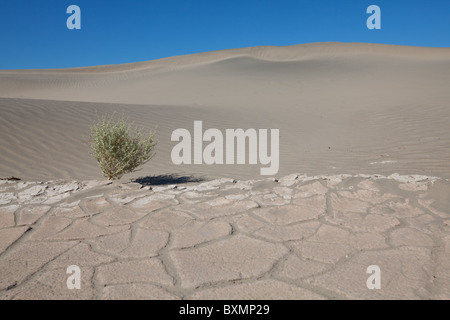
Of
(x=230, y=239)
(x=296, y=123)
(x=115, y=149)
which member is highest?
(x=296, y=123)

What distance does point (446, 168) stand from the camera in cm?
425

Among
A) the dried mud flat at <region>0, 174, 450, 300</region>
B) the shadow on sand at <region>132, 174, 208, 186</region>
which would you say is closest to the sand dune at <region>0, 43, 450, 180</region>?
the shadow on sand at <region>132, 174, 208, 186</region>

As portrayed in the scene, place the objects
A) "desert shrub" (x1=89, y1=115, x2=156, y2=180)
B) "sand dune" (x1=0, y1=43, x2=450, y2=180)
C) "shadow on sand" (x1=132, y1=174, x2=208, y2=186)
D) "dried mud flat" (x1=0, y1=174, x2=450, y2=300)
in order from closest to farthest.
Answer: "dried mud flat" (x1=0, y1=174, x2=450, y2=300) < "desert shrub" (x1=89, y1=115, x2=156, y2=180) < "shadow on sand" (x1=132, y1=174, x2=208, y2=186) < "sand dune" (x1=0, y1=43, x2=450, y2=180)

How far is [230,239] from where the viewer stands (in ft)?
7.45

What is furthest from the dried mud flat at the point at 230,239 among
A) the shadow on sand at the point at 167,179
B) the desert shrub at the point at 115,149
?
the shadow on sand at the point at 167,179

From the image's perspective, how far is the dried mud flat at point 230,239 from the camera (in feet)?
5.64

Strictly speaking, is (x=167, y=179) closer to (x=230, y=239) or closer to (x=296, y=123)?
(x=230, y=239)

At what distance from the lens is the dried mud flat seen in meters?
1.72

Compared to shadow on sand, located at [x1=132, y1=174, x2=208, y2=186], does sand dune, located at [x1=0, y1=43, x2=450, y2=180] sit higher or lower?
higher

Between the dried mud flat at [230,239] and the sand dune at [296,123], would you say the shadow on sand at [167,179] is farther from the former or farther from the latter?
the dried mud flat at [230,239]

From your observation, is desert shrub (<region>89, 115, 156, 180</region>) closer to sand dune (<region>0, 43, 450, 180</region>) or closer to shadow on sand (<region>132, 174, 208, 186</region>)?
shadow on sand (<region>132, 174, 208, 186</region>)

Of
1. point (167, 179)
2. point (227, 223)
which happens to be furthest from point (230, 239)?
point (167, 179)
